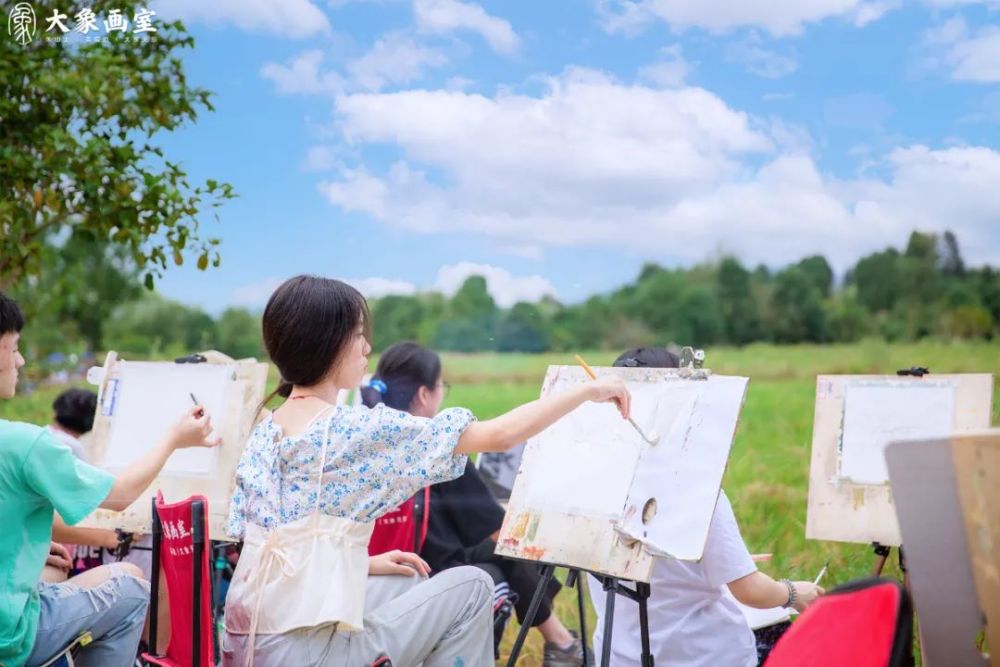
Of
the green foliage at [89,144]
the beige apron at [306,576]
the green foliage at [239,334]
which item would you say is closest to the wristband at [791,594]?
the beige apron at [306,576]

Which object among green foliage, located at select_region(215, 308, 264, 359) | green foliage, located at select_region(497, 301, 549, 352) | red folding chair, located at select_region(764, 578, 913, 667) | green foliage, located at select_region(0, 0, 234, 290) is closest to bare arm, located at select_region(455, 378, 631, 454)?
red folding chair, located at select_region(764, 578, 913, 667)

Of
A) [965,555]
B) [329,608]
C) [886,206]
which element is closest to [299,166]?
[886,206]

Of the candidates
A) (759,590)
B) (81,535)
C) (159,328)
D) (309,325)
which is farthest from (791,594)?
(159,328)

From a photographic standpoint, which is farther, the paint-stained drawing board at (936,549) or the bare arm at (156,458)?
the bare arm at (156,458)

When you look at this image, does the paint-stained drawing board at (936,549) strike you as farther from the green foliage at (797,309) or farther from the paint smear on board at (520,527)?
the green foliage at (797,309)

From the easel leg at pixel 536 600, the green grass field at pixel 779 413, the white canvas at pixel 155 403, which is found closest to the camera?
the easel leg at pixel 536 600

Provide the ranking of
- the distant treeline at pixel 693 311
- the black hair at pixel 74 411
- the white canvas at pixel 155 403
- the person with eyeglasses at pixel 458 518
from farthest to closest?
the distant treeline at pixel 693 311 → the black hair at pixel 74 411 → the white canvas at pixel 155 403 → the person with eyeglasses at pixel 458 518

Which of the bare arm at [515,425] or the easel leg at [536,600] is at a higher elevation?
the bare arm at [515,425]

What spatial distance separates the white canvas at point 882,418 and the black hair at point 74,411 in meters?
2.28

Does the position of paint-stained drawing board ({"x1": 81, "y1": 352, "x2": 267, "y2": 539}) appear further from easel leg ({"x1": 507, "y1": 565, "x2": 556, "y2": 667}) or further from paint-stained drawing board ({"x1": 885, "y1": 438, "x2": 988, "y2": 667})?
paint-stained drawing board ({"x1": 885, "y1": 438, "x2": 988, "y2": 667})

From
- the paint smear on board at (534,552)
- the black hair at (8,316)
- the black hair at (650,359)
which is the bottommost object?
the paint smear on board at (534,552)

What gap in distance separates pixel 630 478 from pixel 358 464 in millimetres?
668

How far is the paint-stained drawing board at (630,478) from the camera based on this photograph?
79.9 inches

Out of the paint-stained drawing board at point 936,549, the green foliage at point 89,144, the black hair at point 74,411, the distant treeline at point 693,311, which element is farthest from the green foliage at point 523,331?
the paint-stained drawing board at point 936,549
